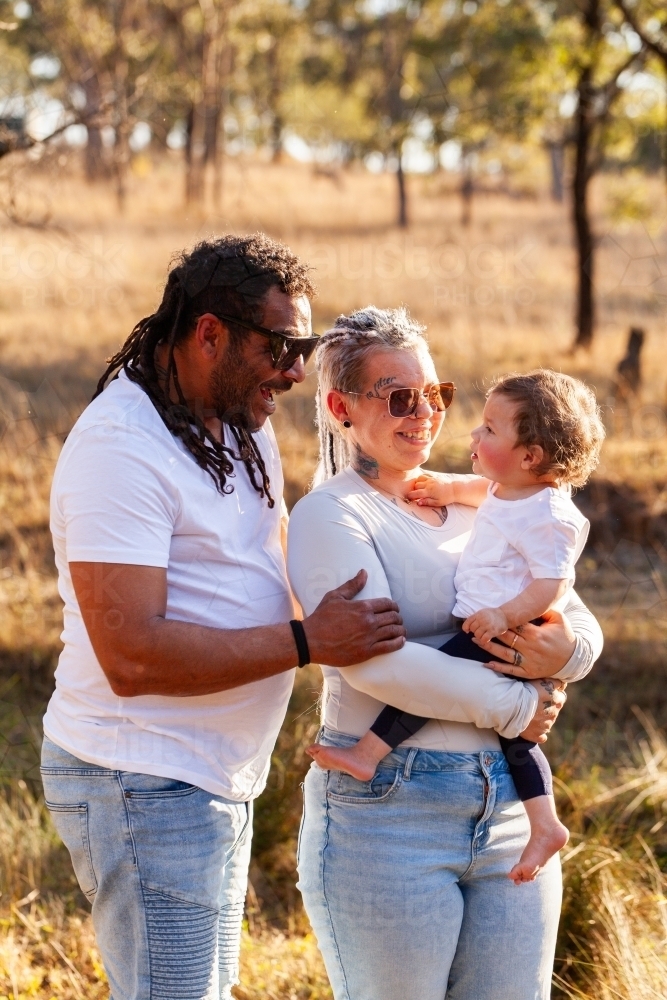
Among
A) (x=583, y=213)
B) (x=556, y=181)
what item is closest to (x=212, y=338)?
(x=583, y=213)

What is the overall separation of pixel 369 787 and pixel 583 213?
30.7 feet

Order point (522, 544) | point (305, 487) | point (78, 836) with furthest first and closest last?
point (305, 487)
point (522, 544)
point (78, 836)

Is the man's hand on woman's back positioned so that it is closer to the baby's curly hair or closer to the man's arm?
the man's arm

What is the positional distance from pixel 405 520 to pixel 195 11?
1591 centimetres

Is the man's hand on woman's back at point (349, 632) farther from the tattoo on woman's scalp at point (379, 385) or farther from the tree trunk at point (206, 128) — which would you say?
the tree trunk at point (206, 128)

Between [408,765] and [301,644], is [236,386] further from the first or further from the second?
[408,765]

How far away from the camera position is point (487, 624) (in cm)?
176

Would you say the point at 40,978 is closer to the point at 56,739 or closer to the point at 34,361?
the point at 56,739

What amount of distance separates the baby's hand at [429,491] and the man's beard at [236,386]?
0.32 m

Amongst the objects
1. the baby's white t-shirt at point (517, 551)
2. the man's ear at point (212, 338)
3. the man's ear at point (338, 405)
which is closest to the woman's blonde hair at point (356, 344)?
the man's ear at point (338, 405)

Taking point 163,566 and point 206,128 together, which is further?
point 206,128

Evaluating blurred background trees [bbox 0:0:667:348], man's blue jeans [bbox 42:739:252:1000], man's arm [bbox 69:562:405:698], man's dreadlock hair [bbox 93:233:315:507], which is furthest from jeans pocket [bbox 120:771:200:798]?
blurred background trees [bbox 0:0:667:348]

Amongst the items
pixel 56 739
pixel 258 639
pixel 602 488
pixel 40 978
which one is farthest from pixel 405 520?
pixel 602 488

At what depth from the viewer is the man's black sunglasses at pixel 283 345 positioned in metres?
1.82
